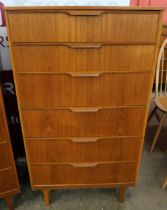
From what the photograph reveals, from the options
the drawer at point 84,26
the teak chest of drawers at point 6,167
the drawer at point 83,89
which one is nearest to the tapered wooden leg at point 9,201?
the teak chest of drawers at point 6,167

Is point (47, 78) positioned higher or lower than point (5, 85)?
higher

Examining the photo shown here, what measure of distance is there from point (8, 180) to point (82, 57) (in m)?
0.76

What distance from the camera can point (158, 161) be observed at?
153 cm

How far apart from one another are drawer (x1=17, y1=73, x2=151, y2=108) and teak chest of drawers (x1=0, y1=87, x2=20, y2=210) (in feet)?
0.51

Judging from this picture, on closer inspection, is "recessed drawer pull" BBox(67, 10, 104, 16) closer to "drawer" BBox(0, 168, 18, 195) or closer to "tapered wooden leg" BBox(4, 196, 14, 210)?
"drawer" BBox(0, 168, 18, 195)

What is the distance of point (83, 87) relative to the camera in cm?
85

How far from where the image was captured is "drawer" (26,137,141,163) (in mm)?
975

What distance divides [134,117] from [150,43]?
1.10 ft

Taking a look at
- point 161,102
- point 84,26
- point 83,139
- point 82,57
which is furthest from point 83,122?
point 161,102

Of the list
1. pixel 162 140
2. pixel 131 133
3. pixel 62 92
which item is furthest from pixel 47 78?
pixel 162 140

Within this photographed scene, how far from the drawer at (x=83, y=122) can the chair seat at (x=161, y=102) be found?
54cm

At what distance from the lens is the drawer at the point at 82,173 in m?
1.05

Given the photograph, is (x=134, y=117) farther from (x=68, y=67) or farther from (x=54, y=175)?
(x=54, y=175)

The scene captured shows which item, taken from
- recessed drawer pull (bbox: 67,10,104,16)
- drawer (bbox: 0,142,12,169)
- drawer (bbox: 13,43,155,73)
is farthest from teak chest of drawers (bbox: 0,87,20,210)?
recessed drawer pull (bbox: 67,10,104,16)
